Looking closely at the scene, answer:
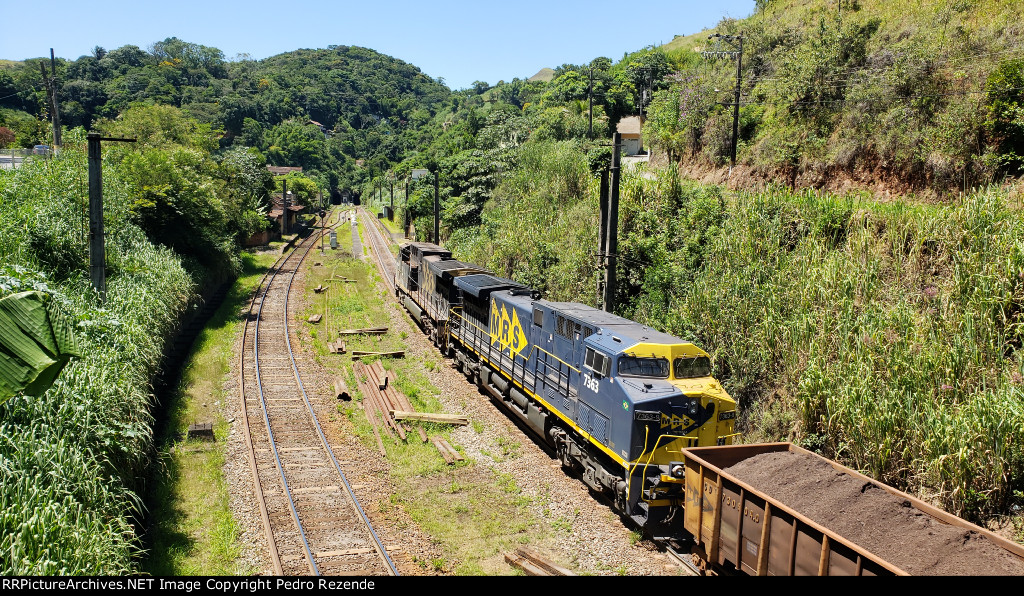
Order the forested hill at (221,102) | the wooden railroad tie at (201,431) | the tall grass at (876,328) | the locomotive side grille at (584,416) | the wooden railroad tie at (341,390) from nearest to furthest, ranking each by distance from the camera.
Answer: the tall grass at (876,328) → the locomotive side grille at (584,416) → the wooden railroad tie at (201,431) → the wooden railroad tie at (341,390) → the forested hill at (221,102)

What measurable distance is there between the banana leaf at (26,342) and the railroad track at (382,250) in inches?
1266

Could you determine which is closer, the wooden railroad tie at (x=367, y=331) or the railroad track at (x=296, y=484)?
the railroad track at (x=296, y=484)

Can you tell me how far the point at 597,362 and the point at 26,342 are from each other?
10.1 m

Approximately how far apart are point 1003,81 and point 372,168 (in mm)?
126666

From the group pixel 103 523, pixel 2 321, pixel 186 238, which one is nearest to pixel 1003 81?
pixel 2 321

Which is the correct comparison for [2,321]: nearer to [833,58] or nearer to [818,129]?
[818,129]

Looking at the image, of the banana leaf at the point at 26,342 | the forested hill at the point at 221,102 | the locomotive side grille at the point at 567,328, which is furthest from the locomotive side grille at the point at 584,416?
the forested hill at the point at 221,102

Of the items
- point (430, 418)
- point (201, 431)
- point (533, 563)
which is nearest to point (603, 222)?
→ point (430, 418)

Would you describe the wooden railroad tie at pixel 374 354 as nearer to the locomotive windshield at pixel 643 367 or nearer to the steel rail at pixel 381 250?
the steel rail at pixel 381 250

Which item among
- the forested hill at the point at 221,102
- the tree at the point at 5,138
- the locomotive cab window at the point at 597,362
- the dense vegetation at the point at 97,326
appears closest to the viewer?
the dense vegetation at the point at 97,326

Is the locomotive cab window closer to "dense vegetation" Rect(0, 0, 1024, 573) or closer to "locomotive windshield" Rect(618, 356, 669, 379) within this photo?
"locomotive windshield" Rect(618, 356, 669, 379)

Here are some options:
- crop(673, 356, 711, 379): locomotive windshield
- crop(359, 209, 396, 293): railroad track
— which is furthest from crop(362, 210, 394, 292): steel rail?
Result: crop(673, 356, 711, 379): locomotive windshield

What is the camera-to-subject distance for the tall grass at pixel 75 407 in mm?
7906

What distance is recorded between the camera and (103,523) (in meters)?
9.45
